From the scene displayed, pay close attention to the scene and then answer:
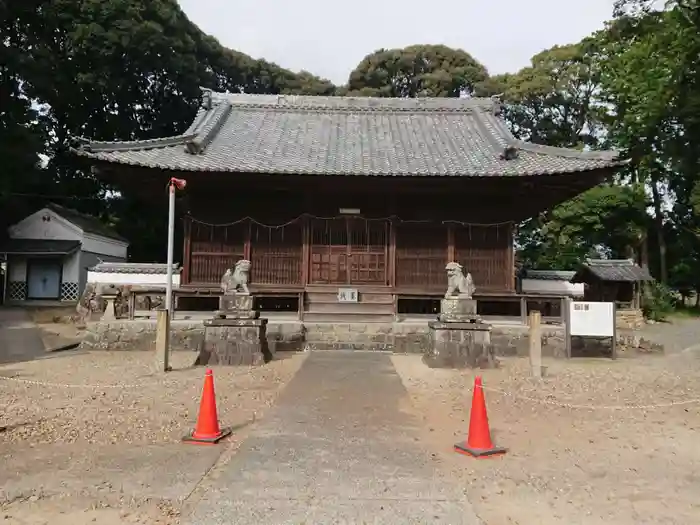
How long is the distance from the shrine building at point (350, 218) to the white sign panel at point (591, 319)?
248 centimetres

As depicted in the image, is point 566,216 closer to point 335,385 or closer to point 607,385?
point 607,385

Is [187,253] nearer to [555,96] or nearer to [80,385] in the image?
[80,385]

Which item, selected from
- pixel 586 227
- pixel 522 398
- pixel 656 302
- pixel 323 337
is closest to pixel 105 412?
pixel 522 398

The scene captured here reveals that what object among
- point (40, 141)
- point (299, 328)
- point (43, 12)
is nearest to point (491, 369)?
point (299, 328)

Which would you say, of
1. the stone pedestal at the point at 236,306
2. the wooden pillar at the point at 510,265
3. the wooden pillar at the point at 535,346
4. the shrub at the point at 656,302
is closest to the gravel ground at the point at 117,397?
the stone pedestal at the point at 236,306

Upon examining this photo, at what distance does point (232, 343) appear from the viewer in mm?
10930

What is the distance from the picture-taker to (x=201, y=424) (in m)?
5.63

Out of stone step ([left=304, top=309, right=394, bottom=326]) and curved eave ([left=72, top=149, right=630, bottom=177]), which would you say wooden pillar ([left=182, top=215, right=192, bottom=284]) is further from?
stone step ([left=304, top=309, right=394, bottom=326])

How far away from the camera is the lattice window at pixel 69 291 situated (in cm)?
2848

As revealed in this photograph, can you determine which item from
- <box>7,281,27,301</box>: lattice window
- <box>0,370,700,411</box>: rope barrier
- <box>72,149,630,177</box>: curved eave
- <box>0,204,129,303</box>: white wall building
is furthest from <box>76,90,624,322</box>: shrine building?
<box>7,281,27,301</box>: lattice window

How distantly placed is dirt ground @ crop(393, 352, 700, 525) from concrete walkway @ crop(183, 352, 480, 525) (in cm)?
32

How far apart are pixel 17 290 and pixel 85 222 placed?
486cm

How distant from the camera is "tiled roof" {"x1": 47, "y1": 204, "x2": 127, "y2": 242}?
2919cm

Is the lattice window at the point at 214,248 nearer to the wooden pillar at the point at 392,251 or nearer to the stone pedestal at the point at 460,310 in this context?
the wooden pillar at the point at 392,251
